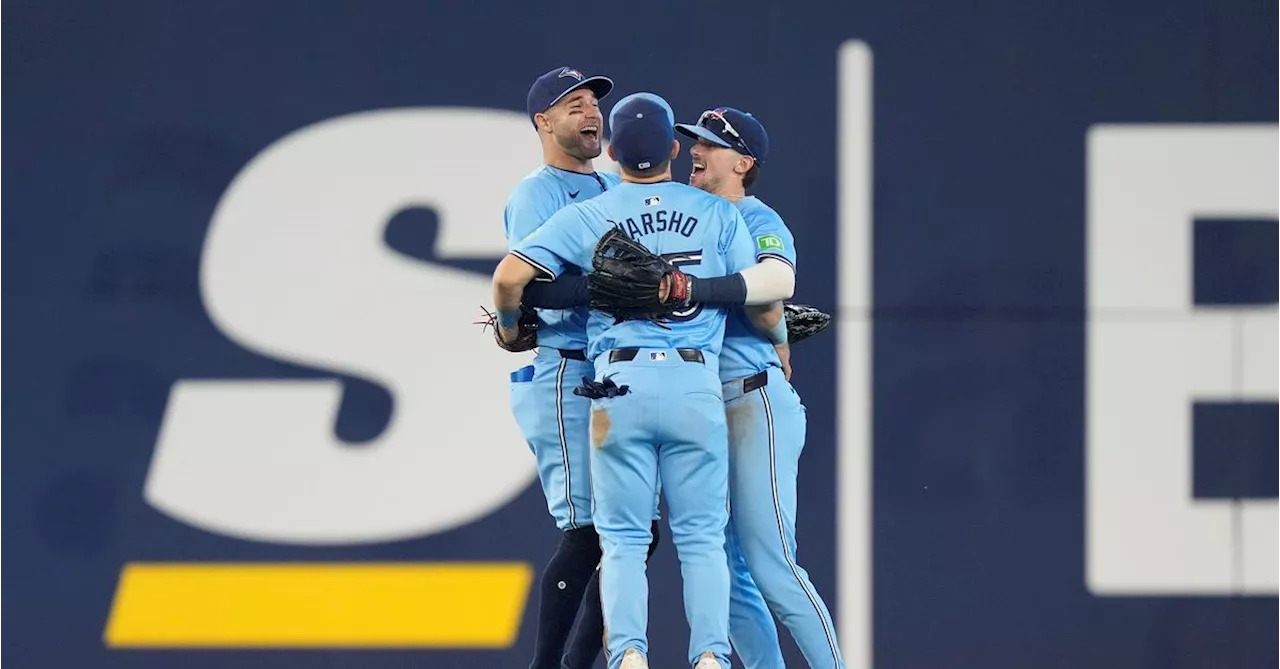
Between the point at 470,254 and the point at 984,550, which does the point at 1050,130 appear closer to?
the point at 984,550

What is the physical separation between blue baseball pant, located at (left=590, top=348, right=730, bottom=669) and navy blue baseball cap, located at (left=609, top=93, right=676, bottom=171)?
455 millimetres

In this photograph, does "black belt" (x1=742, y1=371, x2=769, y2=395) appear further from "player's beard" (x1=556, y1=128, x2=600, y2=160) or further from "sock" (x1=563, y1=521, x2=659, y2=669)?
"player's beard" (x1=556, y1=128, x2=600, y2=160)

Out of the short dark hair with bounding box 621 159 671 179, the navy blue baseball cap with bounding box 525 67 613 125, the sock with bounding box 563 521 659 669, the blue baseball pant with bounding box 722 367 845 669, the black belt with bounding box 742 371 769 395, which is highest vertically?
the navy blue baseball cap with bounding box 525 67 613 125

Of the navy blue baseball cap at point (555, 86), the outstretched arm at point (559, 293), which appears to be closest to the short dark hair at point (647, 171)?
the outstretched arm at point (559, 293)

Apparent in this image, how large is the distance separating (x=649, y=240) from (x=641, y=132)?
0.83 feet

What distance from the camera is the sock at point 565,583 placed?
422 cm

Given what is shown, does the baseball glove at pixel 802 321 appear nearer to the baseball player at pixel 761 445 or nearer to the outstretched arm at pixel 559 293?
the baseball player at pixel 761 445

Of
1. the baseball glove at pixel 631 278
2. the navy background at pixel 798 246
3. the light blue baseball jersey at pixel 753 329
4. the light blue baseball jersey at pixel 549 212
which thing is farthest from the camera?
the navy background at pixel 798 246

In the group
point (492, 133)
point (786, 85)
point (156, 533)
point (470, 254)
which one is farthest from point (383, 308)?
point (786, 85)

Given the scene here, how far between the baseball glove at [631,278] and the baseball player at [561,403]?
1.24ft

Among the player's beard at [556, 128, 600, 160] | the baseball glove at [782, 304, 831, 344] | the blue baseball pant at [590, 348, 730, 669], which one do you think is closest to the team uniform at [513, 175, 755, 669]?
the blue baseball pant at [590, 348, 730, 669]

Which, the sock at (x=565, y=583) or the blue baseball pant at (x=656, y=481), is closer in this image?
the blue baseball pant at (x=656, y=481)

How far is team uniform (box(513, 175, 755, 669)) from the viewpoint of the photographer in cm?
388

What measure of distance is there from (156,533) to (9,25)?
67.7 inches
